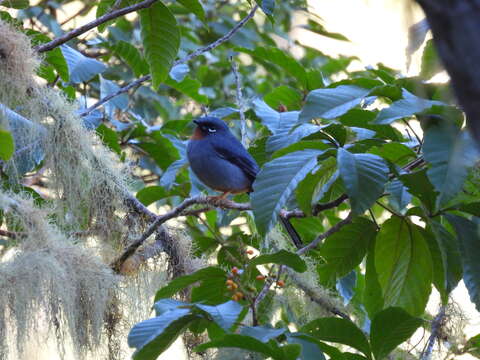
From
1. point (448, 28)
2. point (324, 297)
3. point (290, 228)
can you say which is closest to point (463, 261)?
point (324, 297)

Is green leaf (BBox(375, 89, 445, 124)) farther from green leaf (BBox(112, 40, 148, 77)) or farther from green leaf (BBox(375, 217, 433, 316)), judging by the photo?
green leaf (BBox(112, 40, 148, 77))

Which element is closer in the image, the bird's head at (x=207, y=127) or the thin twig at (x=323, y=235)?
the thin twig at (x=323, y=235)

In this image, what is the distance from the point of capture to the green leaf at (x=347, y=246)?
9.72 feet

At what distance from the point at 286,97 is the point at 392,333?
227cm

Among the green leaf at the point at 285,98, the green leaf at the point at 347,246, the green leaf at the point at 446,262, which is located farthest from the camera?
the green leaf at the point at 285,98

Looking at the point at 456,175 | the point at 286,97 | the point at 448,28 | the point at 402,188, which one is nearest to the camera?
the point at 448,28

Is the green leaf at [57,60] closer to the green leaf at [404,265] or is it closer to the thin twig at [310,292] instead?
the thin twig at [310,292]

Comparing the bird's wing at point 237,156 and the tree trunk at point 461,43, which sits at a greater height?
the bird's wing at point 237,156

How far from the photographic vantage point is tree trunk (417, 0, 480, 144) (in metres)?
0.90

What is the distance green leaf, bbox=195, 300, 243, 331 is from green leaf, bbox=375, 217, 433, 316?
711 millimetres

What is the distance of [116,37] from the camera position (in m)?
6.59

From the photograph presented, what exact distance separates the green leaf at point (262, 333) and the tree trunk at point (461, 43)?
4.66 ft

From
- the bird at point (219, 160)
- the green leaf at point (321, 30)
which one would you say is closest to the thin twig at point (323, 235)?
the bird at point (219, 160)

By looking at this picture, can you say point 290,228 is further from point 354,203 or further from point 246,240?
point 354,203
